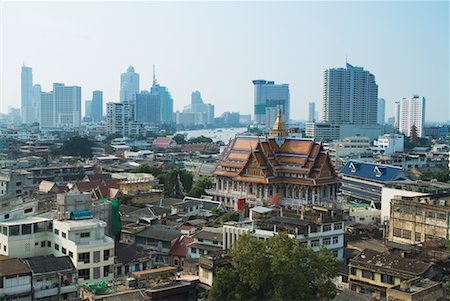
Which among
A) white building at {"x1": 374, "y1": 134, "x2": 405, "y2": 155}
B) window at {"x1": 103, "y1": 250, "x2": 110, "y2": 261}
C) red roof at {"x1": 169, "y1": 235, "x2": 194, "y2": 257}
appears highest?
white building at {"x1": 374, "y1": 134, "x2": 405, "y2": 155}

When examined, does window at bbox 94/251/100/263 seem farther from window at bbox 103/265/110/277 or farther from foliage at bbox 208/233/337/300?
foliage at bbox 208/233/337/300

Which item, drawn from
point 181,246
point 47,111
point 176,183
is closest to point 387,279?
point 181,246

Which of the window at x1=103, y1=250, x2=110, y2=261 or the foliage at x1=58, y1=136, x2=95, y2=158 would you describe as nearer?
the window at x1=103, y1=250, x2=110, y2=261

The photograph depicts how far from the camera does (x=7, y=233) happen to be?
67.8 ft

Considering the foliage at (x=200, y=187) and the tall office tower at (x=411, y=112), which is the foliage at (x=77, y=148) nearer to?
the foliage at (x=200, y=187)

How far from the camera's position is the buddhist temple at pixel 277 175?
40875mm

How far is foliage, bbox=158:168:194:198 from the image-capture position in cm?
4410

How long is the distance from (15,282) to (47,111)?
15965 centimetres

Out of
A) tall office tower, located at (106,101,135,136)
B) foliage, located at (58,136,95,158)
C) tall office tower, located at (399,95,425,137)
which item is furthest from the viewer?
tall office tower, located at (399,95,425,137)

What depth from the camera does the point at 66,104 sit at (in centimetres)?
17225

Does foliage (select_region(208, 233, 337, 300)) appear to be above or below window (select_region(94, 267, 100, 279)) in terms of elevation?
Answer: above

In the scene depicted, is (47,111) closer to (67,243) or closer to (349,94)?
(349,94)

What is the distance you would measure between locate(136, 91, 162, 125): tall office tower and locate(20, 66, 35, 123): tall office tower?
35.2 meters

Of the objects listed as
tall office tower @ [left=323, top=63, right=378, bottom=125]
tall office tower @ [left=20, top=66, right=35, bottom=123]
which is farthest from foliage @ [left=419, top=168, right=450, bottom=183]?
tall office tower @ [left=20, top=66, right=35, bottom=123]
